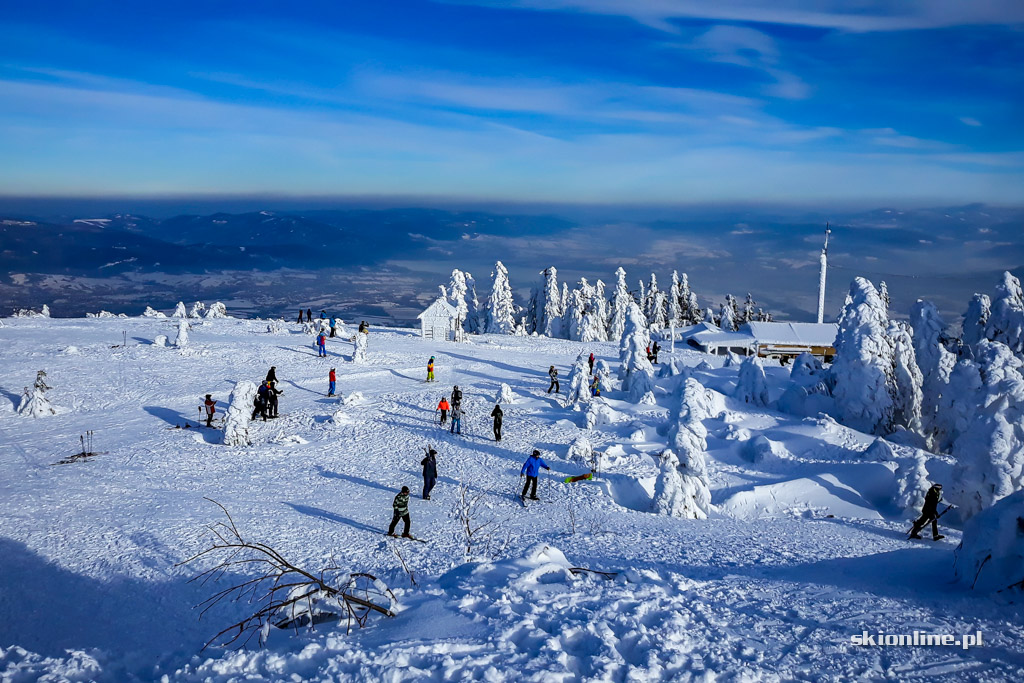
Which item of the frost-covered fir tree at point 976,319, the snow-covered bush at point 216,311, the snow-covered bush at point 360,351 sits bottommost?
the snow-covered bush at point 360,351

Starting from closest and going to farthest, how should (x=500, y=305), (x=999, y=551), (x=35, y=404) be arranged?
(x=999, y=551) < (x=35, y=404) < (x=500, y=305)

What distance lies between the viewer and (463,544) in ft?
40.5

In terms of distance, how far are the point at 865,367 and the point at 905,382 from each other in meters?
3.06

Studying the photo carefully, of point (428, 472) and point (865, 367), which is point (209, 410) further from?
point (865, 367)

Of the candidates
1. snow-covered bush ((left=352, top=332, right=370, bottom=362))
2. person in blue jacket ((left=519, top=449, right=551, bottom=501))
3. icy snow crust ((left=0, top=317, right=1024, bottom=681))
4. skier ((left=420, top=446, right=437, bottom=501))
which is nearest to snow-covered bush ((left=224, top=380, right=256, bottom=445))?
icy snow crust ((left=0, top=317, right=1024, bottom=681))

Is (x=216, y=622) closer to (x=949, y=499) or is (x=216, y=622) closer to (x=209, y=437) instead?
(x=209, y=437)

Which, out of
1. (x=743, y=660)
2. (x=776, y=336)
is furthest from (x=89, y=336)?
(x=776, y=336)

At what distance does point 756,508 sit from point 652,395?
1189cm

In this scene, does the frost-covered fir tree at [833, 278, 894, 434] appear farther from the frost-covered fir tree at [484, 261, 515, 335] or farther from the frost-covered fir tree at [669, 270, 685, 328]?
the frost-covered fir tree at [669, 270, 685, 328]

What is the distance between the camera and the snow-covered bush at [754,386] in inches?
1236

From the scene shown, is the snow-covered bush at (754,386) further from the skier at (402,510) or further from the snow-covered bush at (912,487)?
the skier at (402,510)

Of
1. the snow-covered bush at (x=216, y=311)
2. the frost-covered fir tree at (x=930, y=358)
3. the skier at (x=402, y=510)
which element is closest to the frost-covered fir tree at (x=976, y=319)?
the frost-covered fir tree at (x=930, y=358)

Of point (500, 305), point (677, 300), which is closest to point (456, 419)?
point (500, 305)

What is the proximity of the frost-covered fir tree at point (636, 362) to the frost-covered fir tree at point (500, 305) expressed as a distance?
38.0m
